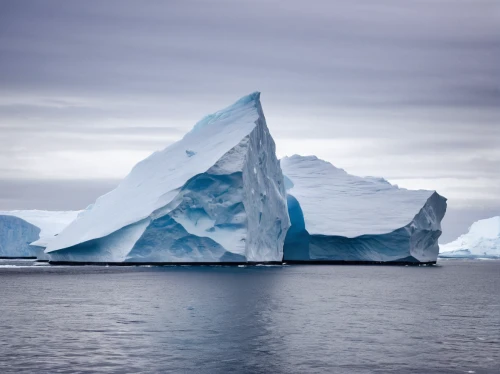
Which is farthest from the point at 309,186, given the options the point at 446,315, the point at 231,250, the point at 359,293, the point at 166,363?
the point at 166,363

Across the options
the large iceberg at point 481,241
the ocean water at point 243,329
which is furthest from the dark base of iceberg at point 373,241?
the large iceberg at point 481,241

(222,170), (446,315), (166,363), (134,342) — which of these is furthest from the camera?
(222,170)

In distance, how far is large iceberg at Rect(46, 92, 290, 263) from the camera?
109ft

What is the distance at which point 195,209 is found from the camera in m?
33.8

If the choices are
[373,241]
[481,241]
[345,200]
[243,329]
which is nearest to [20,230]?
[345,200]

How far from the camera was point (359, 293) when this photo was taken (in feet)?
84.0

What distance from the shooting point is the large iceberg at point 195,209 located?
33.4 m

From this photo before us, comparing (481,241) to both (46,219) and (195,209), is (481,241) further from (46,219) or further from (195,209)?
(195,209)

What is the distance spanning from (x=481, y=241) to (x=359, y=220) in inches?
1760

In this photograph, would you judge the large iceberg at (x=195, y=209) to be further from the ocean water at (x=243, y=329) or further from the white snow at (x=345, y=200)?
the white snow at (x=345, y=200)

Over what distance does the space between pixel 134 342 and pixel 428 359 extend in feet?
16.6

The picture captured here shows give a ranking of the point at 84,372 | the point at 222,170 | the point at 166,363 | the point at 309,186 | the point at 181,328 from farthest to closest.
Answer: the point at 309,186
the point at 222,170
the point at 181,328
the point at 166,363
the point at 84,372

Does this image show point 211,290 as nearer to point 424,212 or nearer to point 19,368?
point 19,368

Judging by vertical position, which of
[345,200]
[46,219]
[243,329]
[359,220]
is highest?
[345,200]
